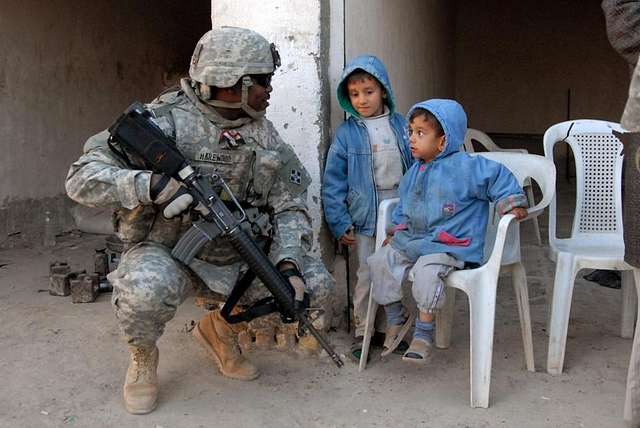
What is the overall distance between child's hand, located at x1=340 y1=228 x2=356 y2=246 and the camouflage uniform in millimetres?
306

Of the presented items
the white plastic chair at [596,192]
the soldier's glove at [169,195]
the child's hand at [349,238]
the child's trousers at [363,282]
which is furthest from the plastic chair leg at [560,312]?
the soldier's glove at [169,195]

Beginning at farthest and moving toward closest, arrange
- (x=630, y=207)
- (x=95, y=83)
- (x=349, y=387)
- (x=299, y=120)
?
(x=95, y=83)
(x=299, y=120)
(x=349, y=387)
(x=630, y=207)

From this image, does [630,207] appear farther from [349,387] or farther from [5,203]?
[5,203]

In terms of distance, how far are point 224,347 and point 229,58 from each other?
119cm

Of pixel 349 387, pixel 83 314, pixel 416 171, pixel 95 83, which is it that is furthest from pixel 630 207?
pixel 95 83

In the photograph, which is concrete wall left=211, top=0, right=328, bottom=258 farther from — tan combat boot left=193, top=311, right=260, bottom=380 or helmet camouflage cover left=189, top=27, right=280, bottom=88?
tan combat boot left=193, top=311, right=260, bottom=380

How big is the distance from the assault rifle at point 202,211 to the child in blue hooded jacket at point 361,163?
652 millimetres

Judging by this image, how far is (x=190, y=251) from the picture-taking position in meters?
2.92

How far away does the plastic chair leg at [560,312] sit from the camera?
3.29 m

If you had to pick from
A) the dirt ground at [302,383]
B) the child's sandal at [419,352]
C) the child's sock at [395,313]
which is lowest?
the dirt ground at [302,383]

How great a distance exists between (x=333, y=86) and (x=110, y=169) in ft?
4.11

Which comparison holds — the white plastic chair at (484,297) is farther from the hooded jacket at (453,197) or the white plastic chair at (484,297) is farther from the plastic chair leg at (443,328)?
the plastic chair leg at (443,328)

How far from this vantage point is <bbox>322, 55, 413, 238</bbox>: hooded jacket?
3.56 metres

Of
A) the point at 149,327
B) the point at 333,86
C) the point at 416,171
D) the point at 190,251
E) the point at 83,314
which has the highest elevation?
the point at 333,86
